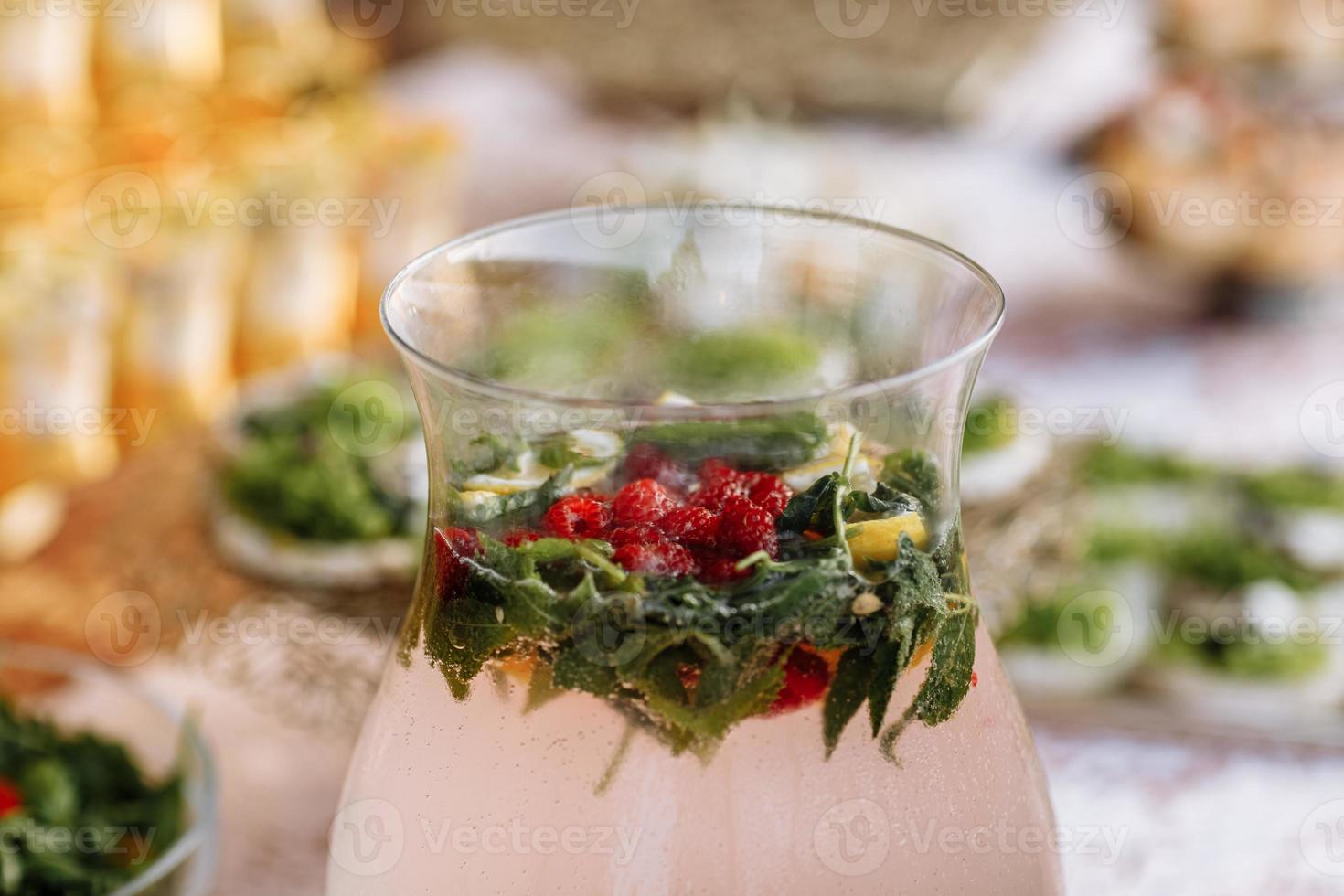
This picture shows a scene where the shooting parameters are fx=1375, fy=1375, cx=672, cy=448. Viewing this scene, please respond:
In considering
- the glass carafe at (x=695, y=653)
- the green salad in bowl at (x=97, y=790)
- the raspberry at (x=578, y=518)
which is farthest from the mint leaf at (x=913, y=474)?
the green salad in bowl at (x=97, y=790)

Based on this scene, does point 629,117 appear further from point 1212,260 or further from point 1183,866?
point 1183,866

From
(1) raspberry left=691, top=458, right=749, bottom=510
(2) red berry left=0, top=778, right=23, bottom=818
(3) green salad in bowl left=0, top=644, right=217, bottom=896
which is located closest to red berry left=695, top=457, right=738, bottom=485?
(1) raspberry left=691, top=458, right=749, bottom=510

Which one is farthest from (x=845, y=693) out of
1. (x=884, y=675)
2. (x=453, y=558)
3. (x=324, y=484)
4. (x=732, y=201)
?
(x=324, y=484)

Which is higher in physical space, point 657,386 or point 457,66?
point 657,386

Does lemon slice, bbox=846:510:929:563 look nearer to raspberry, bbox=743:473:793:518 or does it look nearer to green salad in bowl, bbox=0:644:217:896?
raspberry, bbox=743:473:793:518

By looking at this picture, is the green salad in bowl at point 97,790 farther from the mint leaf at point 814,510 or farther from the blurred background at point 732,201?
the mint leaf at point 814,510

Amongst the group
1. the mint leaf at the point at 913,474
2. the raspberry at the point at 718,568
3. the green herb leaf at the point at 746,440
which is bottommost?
the raspberry at the point at 718,568

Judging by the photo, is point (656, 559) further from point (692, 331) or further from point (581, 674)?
point (692, 331)

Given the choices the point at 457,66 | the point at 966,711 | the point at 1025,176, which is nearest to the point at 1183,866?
the point at 966,711
